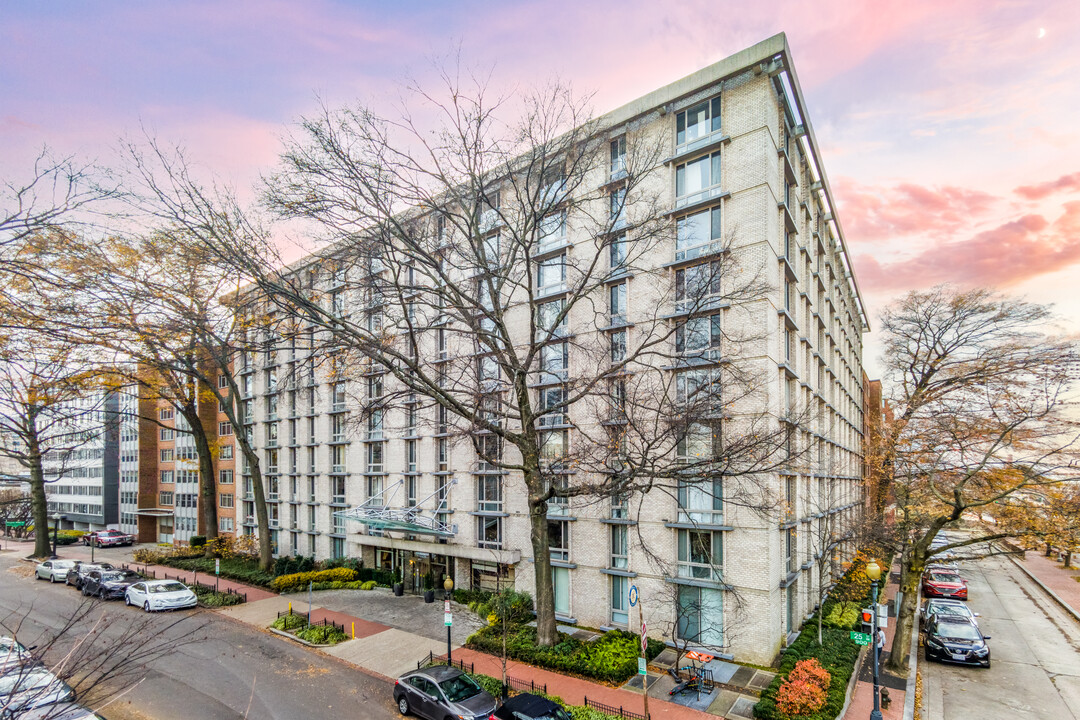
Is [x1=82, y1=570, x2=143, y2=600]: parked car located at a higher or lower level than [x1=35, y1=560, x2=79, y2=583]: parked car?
higher

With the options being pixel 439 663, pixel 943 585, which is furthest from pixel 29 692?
pixel 943 585

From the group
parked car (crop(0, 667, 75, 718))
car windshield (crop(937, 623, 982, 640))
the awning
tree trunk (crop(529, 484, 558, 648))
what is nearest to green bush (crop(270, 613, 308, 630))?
tree trunk (crop(529, 484, 558, 648))

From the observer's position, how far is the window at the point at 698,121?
2191 centimetres

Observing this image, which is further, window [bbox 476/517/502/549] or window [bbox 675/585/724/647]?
window [bbox 476/517/502/549]

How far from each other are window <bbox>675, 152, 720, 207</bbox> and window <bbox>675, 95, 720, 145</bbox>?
959 mm

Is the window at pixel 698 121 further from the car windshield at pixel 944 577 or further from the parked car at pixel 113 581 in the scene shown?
the parked car at pixel 113 581

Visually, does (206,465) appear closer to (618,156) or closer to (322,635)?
→ (322,635)

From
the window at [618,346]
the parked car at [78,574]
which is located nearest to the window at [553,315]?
the window at [618,346]

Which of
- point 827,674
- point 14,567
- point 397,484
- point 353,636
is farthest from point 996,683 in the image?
point 14,567

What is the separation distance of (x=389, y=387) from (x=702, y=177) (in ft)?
63.5

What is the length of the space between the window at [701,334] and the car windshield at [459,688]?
41.9ft

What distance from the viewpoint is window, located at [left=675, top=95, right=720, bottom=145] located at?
71.9ft

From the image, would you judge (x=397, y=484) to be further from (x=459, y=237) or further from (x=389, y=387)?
(x=459, y=237)

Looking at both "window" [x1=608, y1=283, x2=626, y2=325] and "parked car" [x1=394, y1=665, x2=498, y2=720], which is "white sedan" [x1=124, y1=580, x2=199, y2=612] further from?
"window" [x1=608, y1=283, x2=626, y2=325]
